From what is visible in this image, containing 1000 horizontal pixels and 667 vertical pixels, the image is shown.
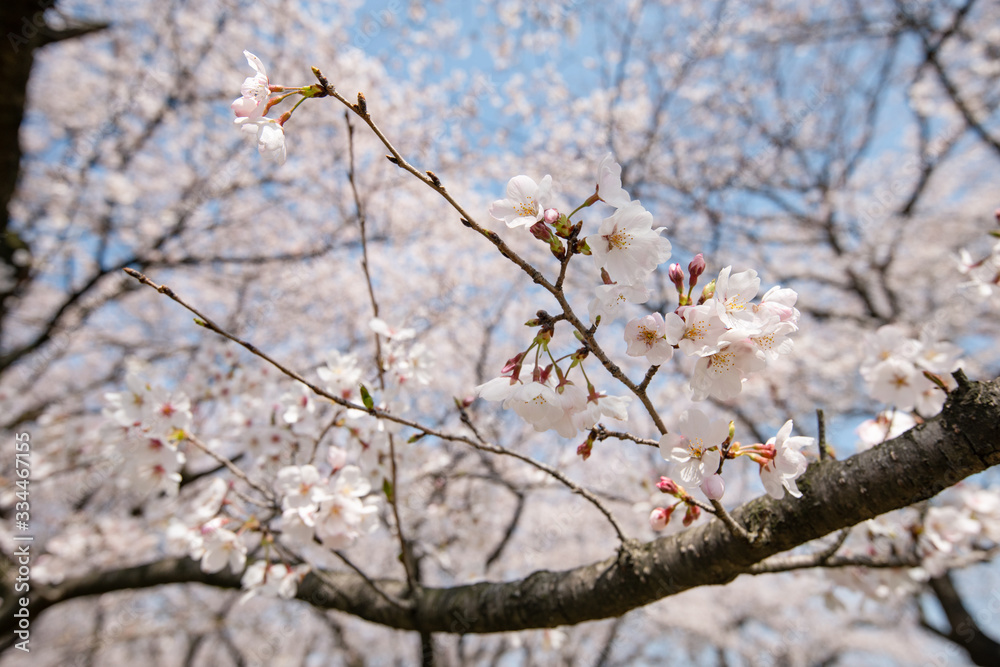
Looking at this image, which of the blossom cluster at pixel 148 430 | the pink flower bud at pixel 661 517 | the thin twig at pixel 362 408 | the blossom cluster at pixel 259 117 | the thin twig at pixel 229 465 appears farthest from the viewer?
the blossom cluster at pixel 148 430

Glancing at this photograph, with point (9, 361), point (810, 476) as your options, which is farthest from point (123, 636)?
point (810, 476)

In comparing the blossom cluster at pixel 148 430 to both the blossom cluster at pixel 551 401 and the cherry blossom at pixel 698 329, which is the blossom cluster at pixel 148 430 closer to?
the blossom cluster at pixel 551 401

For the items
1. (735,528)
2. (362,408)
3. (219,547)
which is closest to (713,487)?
(735,528)

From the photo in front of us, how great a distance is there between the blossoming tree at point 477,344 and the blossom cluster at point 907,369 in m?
0.01

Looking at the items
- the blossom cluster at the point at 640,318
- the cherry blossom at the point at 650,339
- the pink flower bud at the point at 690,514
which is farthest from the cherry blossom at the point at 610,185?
the pink flower bud at the point at 690,514

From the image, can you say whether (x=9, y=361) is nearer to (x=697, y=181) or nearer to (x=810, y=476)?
(x=810, y=476)

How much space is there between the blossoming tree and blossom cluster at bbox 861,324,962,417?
0.01 m

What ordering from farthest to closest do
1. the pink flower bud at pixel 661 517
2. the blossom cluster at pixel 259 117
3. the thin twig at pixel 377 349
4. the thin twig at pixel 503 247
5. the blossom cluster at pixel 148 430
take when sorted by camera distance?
the blossom cluster at pixel 148 430, the thin twig at pixel 377 349, the pink flower bud at pixel 661 517, the blossom cluster at pixel 259 117, the thin twig at pixel 503 247

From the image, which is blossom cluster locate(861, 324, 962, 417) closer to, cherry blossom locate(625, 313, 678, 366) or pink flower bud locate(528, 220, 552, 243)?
cherry blossom locate(625, 313, 678, 366)

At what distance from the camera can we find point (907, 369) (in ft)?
5.32

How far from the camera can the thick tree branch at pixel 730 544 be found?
1075 millimetres

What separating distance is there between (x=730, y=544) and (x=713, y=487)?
39 centimetres

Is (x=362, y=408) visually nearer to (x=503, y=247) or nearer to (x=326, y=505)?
(x=503, y=247)

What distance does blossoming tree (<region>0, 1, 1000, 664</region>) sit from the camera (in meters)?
1.08
